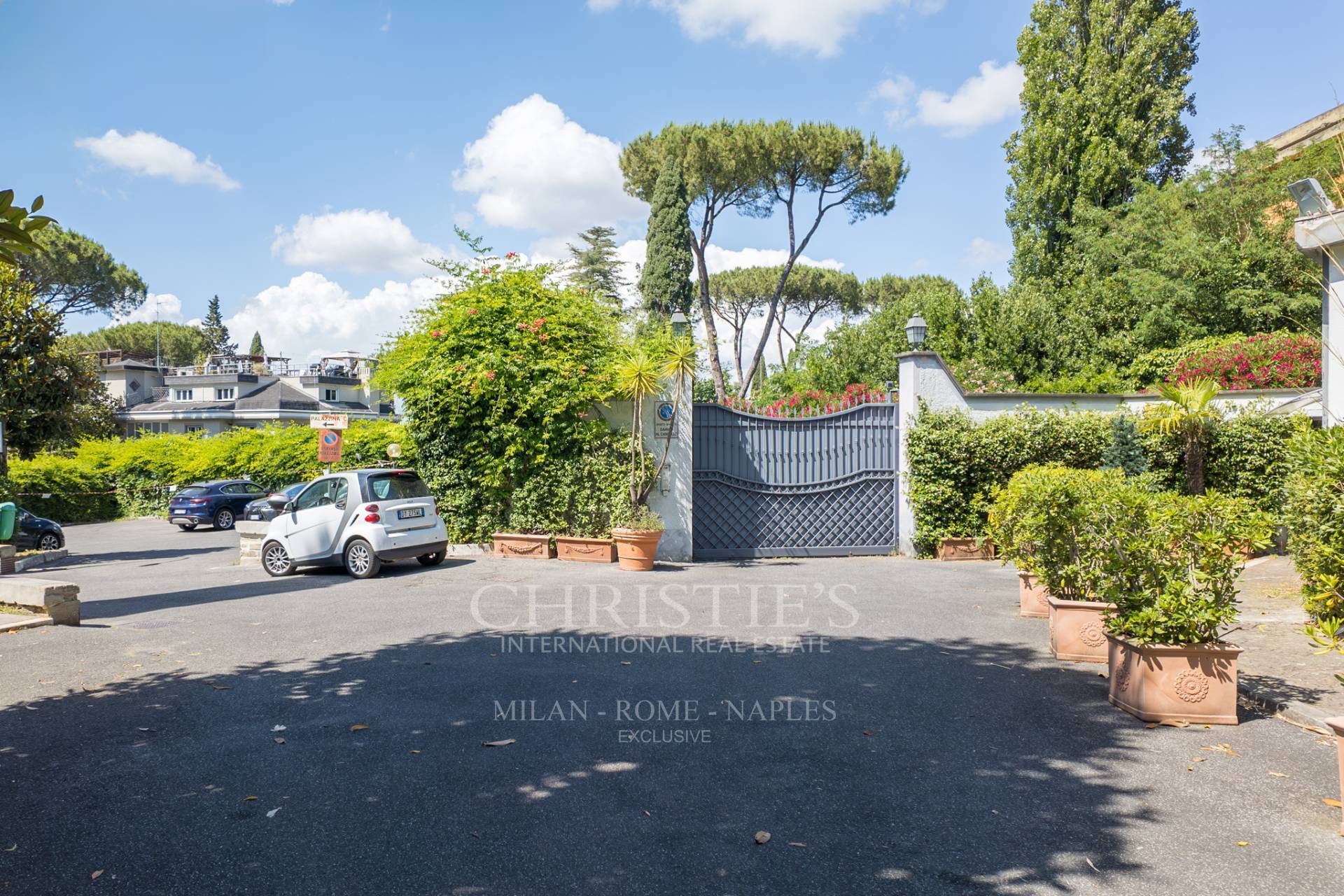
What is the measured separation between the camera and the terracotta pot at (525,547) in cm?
1247

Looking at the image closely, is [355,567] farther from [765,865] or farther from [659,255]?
[659,255]

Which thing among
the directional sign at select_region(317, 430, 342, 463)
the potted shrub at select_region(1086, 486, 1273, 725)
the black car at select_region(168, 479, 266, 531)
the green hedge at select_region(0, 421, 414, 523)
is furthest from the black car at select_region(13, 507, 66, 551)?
the potted shrub at select_region(1086, 486, 1273, 725)

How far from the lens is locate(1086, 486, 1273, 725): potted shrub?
4785 millimetres

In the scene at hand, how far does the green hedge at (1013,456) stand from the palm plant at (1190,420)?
0.81ft

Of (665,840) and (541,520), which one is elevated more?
(541,520)

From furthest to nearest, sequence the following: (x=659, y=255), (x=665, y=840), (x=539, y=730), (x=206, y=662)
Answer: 1. (x=659, y=255)
2. (x=206, y=662)
3. (x=539, y=730)
4. (x=665, y=840)

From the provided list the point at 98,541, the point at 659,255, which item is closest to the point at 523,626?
the point at 98,541

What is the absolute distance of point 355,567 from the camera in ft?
36.9

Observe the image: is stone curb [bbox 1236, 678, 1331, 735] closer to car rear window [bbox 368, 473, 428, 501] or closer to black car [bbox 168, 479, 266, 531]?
car rear window [bbox 368, 473, 428, 501]

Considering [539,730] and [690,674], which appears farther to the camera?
[690,674]

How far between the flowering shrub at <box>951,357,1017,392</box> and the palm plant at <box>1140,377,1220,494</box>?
6892 mm

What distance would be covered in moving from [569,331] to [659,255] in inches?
712

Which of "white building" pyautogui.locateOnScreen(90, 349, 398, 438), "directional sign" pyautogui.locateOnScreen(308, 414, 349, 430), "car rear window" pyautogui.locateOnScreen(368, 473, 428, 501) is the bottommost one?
"car rear window" pyautogui.locateOnScreen(368, 473, 428, 501)

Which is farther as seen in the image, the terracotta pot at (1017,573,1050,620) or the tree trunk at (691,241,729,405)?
the tree trunk at (691,241,729,405)
